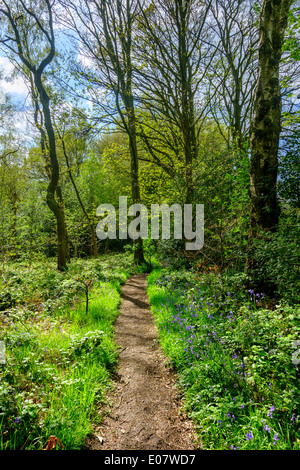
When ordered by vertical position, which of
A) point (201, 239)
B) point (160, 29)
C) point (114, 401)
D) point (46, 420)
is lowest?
point (114, 401)

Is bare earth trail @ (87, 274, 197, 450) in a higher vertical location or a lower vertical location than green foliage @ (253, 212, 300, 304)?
lower

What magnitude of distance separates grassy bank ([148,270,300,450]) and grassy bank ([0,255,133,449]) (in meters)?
1.15

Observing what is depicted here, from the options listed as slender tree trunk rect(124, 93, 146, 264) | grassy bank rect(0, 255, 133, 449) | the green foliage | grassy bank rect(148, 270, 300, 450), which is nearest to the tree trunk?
the green foliage

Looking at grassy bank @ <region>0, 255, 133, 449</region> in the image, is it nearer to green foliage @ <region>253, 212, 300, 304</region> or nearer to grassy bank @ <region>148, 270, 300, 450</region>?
grassy bank @ <region>148, 270, 300, 450</region>

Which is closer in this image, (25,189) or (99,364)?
(99,364)

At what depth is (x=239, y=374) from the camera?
2465 millimetres

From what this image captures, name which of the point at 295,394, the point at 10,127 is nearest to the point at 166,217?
the point at 295,394

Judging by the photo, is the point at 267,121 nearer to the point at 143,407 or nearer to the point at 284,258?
the point at 284,258

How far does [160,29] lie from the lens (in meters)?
7.50

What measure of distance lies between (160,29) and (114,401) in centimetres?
1031

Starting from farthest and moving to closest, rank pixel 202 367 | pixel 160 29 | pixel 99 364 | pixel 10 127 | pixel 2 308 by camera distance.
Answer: pixel 10 127
pixel 160 29
pixel 2 308
pixel 99 364
pixel 202 367

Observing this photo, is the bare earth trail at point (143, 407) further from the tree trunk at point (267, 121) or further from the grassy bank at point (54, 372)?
the tree trunk at point (267, 121)

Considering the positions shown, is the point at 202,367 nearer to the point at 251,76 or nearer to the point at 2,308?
the point at 2,308

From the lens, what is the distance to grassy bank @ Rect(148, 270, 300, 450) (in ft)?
6.23
